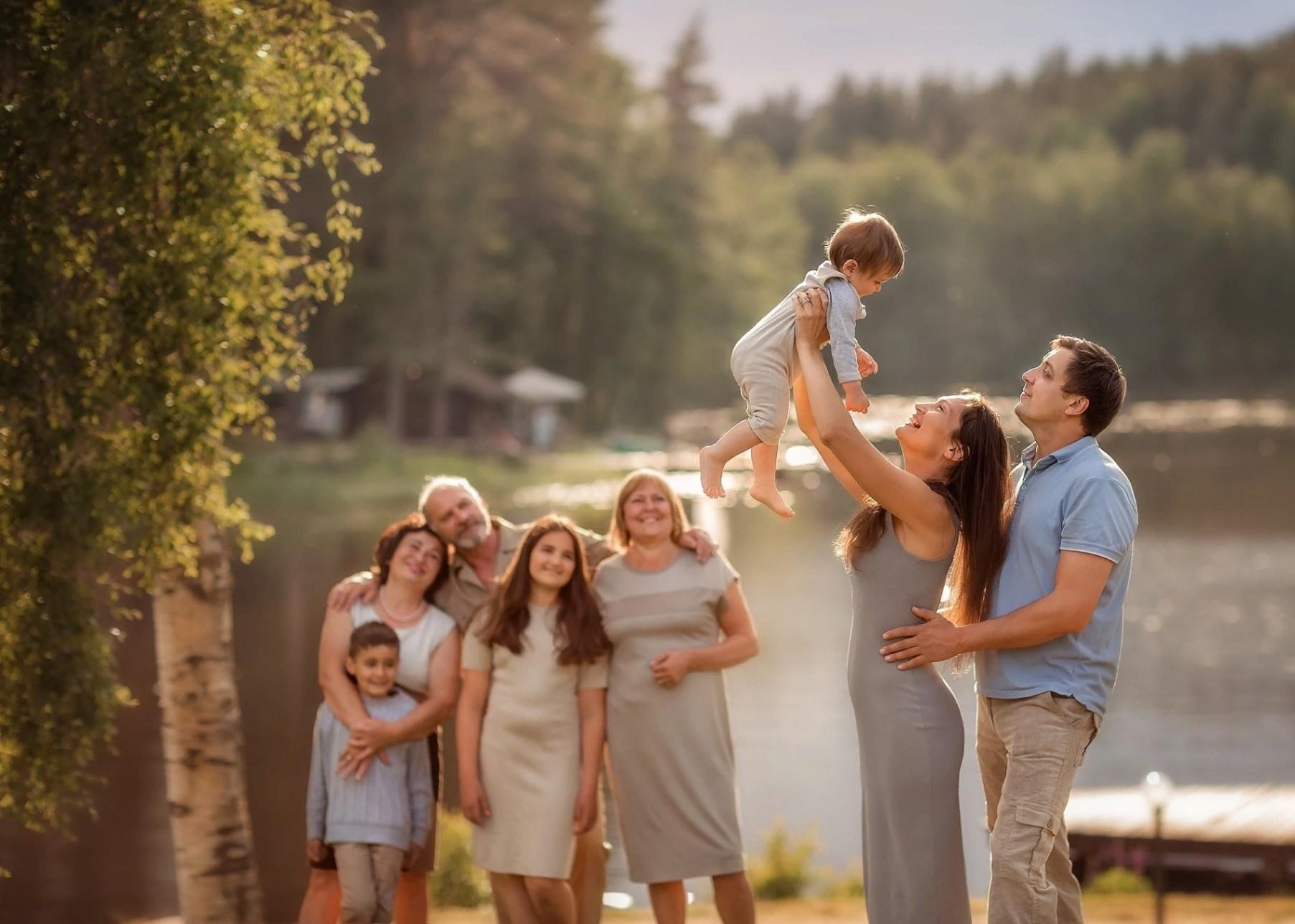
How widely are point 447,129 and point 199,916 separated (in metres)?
36.1

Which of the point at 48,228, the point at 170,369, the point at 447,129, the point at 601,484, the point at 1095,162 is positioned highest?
the point at 1095,162

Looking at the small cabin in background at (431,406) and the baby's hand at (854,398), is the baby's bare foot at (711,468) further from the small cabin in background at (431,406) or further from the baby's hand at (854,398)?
the small cabin in background at (431,406)

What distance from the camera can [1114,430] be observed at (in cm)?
5756

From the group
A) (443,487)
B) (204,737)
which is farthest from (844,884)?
(443,487)

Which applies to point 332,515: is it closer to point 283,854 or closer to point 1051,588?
point 283,854

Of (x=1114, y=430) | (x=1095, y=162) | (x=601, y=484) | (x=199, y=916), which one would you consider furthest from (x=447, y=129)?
(x=1095, y=162)

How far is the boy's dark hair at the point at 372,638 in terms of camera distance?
5.26 m

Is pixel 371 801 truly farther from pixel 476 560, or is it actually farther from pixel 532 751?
pixel 476 560

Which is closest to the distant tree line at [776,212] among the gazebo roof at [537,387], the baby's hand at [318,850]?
the gazebo roof at [537,387]

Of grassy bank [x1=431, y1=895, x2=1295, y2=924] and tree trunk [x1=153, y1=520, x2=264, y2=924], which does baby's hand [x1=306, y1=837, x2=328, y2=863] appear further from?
grassy bank [x1=431, y1=895, x2=1295, y2=924]

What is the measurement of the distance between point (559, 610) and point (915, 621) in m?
1.45

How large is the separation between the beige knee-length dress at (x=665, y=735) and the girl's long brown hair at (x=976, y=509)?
1.19 m

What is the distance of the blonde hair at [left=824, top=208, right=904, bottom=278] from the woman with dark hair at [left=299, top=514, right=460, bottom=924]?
175 centimetres

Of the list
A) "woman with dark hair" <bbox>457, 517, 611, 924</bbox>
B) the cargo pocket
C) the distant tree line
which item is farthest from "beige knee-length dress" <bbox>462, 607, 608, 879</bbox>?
the distant tree line
